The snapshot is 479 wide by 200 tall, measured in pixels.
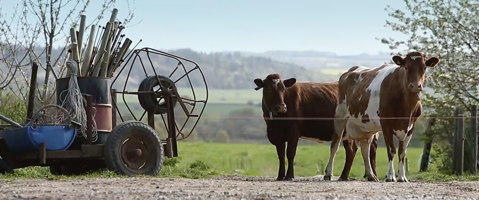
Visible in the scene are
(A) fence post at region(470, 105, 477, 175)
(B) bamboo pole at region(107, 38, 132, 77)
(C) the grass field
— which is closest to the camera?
(B) bamboo pole at region(107, 38, 132, 77)

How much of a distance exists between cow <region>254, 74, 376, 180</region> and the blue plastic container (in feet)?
15.6

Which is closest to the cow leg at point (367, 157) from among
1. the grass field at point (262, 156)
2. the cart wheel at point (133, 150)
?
the cart wheel at point (133, 150)

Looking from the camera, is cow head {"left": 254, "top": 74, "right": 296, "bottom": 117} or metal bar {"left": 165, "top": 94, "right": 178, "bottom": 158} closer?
metal bar {"left": 165, "top": 94, "right": 178, "bottom": 158}

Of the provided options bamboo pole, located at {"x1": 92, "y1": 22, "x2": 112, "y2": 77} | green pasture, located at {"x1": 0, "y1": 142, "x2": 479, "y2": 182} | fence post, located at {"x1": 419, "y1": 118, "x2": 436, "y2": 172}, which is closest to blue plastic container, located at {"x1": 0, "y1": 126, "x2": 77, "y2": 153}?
bamboo pole, located at {"x1": 92, "y1": 22, "x2": 112, "y2": 77}

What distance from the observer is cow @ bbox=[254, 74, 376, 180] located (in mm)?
20031

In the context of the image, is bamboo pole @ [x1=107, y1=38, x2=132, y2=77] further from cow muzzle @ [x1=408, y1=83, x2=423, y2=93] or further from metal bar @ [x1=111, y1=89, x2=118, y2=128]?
cow muzzle @ [x1=408, y1=83, x2=423, y2=93]

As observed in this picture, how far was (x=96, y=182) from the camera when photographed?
14.8 metres

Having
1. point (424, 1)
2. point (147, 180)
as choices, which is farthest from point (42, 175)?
point (424, 1)

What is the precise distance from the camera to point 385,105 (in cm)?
1927

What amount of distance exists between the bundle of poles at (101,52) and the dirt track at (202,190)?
2910mm

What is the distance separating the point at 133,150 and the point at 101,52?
1983 millimetres

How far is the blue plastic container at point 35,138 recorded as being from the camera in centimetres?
1634

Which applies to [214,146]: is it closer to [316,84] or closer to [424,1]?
[424,1]

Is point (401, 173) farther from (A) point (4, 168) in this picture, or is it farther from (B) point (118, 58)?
(A) point (4, 168)
